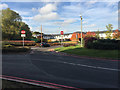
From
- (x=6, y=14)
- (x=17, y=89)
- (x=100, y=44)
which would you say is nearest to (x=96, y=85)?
(x=17, y=89)

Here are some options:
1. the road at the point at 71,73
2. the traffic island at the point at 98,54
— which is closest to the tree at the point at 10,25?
the traffic island at the point at 98,54

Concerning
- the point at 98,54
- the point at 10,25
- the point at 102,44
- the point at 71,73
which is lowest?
the point at 71,73

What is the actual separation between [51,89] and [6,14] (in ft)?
129

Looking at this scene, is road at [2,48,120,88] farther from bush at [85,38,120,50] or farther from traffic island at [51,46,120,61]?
bush at [85,38,120,50]

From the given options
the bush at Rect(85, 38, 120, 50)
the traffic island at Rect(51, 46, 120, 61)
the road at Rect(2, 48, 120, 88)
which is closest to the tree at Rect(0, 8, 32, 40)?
the traffic island at Rect(51, 46, 120, 61)

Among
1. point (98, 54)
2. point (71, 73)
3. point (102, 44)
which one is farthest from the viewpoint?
point (102, 44)

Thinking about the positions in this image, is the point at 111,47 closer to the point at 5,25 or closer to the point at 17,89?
the point at 17,89

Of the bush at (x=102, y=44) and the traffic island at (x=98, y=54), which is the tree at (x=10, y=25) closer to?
the traffic island at (x=98, y=54)

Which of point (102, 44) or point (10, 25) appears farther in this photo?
point (10, 25)

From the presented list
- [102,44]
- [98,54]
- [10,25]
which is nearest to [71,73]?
[98,54]

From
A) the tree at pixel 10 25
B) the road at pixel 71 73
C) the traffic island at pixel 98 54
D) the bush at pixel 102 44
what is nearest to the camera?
the road at pixel 71 73

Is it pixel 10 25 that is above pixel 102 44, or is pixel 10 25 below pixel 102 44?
above

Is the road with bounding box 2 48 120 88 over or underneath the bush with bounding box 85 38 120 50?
underneath

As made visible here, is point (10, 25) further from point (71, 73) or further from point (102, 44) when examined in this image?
point (71, 73)
